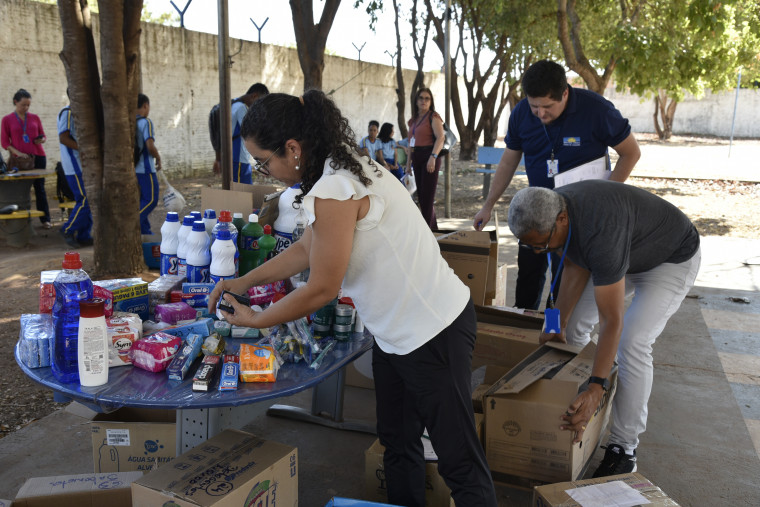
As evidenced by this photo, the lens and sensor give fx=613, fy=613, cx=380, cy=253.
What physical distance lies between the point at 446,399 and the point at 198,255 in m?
1.22

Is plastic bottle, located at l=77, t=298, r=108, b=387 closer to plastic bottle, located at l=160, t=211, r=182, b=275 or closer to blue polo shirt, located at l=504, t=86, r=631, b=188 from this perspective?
plastic bottle, located at l=160, t=211, r=182, b=275

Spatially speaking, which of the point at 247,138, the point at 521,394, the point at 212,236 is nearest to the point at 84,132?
the point at 212,236

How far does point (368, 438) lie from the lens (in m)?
3.17

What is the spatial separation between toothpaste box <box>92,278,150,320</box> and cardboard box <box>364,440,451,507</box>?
3.45 feet

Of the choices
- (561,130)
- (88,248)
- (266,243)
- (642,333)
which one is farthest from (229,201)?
(88,248)

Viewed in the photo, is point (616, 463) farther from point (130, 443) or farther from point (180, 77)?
point (180, 77)

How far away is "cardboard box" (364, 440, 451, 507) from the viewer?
7.86 feet

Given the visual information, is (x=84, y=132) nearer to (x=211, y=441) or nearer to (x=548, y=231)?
(x=211, y=441)

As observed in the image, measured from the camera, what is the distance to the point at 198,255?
252cm

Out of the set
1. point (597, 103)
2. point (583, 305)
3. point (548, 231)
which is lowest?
point (583, 305)

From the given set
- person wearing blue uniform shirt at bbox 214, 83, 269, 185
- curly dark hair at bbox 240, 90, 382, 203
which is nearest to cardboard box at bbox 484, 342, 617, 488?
curly dark hair at bbox 240, 90, 382, 203

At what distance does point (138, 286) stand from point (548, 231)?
153cm

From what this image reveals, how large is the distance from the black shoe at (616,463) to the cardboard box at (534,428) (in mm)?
82

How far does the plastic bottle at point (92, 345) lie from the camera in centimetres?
175
